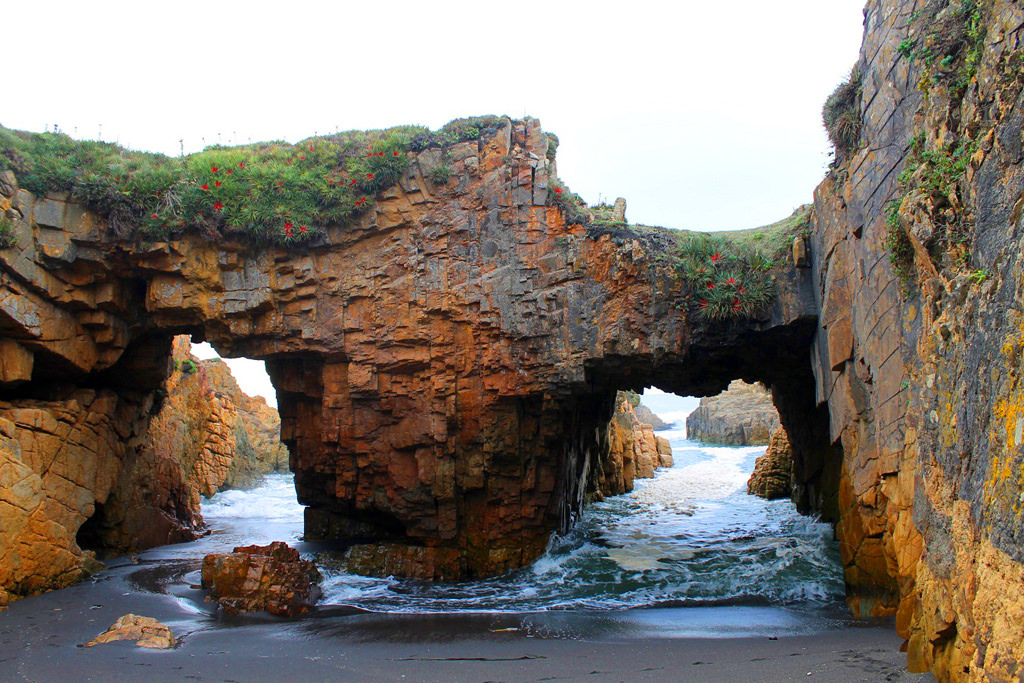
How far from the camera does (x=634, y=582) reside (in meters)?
12.6

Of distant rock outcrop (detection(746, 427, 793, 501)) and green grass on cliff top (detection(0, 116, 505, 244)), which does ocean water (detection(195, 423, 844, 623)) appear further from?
green grass on cliff top (detection(0, 116, 505, 244))

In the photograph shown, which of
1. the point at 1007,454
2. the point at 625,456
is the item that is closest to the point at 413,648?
the point at 1007,454

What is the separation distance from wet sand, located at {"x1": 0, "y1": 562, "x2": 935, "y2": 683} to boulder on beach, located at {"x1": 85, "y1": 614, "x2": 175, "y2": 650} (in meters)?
0.19

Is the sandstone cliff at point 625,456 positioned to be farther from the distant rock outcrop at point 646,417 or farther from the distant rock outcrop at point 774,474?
the distant rock outcrop at point 646,417

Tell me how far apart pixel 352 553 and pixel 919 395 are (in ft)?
36.5

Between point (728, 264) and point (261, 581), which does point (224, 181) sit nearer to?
point (261, 581)

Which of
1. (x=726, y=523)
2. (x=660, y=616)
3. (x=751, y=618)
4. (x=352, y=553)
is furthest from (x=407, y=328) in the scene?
(x=726, y=523)

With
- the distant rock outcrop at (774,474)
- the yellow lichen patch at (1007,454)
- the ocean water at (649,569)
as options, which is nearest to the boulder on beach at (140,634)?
the ocean water at (649,569)

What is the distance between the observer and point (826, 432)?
15.5 metres

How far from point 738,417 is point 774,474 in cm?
2050

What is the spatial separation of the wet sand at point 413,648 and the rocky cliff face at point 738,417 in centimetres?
3087

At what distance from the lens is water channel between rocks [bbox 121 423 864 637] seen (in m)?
9.98

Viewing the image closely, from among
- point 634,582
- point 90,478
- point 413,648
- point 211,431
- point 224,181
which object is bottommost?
point 634,582

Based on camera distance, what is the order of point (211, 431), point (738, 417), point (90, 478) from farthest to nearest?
point (738, 417) → point (211, 431) → point (90, 478)
